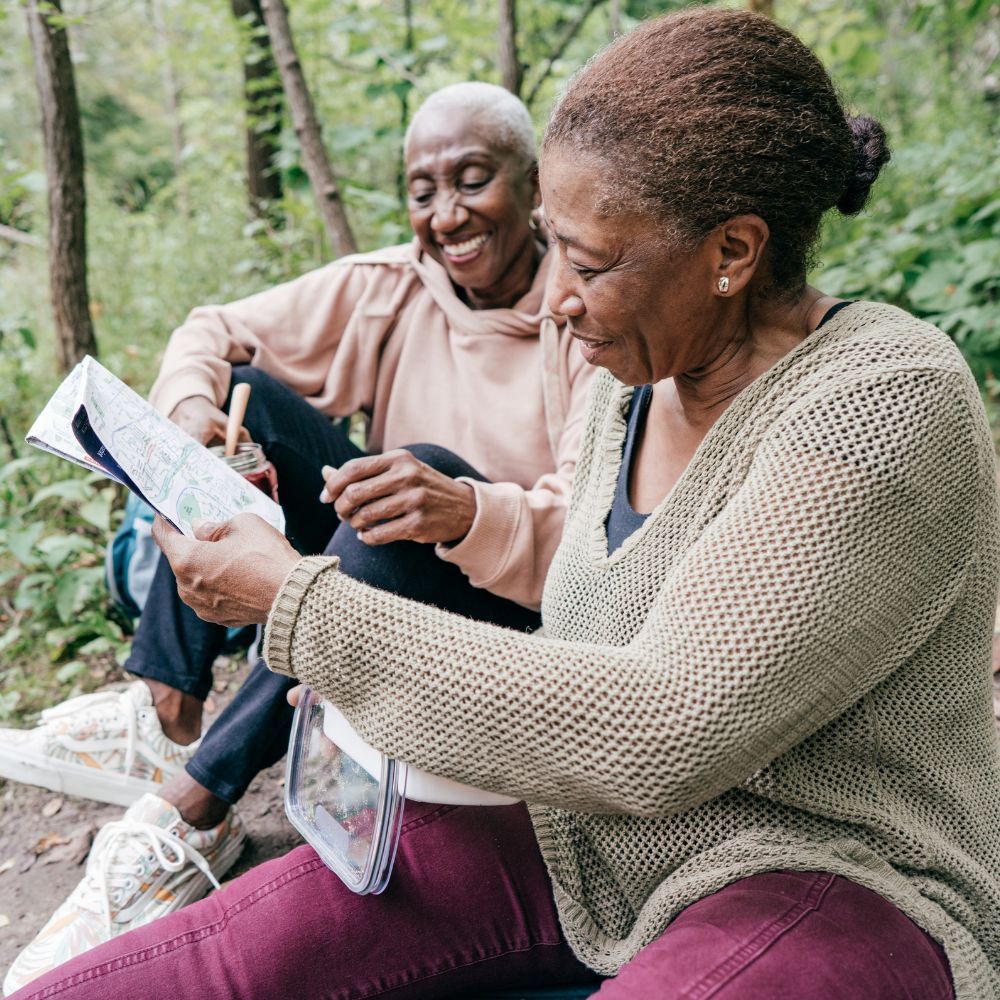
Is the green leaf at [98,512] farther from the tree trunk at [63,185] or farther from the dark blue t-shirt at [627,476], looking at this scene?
the dark blue t-shirt at [627,476]

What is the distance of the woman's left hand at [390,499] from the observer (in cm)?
175

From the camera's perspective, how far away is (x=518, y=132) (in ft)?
7.77

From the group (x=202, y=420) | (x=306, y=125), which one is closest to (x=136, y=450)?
(x=202, y=420)

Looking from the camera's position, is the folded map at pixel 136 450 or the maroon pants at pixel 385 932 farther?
the folded map at pixel 136 450

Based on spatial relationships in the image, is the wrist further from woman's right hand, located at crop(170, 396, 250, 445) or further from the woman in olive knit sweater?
woman's right hand, located at crop(170, 396, 250, 445)

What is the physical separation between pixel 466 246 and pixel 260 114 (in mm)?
3910

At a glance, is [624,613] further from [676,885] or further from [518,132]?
[518,132]

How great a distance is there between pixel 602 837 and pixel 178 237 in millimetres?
5889

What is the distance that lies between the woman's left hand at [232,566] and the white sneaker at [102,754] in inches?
38.3

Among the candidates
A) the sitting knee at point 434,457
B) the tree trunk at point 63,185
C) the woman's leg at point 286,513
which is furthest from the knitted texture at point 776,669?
the tree trunk at point 63,185

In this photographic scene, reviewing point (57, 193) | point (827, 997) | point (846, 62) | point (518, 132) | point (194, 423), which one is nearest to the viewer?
point (827, 997)

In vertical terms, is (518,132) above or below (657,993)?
above

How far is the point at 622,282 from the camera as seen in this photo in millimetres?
1297

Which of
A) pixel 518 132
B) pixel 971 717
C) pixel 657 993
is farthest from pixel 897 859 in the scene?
pixel 518 132
